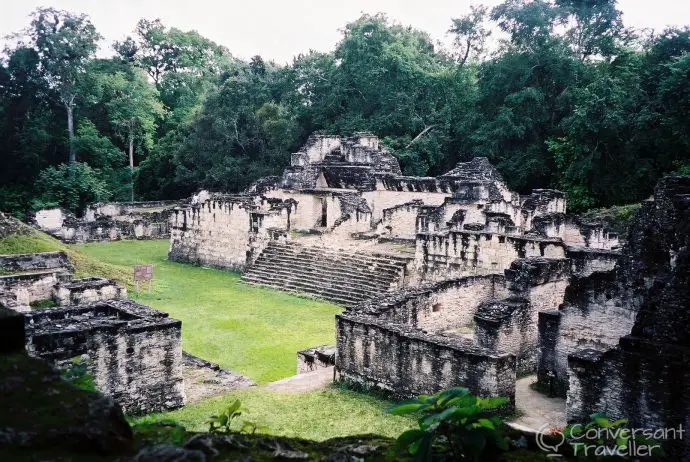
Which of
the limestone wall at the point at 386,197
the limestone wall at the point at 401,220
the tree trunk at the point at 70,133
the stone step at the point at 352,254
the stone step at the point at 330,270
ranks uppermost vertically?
the tree trunk at the point at 70,133

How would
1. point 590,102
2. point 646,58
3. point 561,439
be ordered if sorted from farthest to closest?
point 646,58 → point 590,102 → point 561,439

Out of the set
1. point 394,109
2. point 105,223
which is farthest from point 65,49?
point 394,109

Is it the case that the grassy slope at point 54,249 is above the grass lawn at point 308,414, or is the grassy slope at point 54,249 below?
above

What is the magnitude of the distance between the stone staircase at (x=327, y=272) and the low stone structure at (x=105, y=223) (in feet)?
44.2

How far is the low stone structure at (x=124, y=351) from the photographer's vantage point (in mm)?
9531

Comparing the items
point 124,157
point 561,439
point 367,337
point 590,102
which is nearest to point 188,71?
point 124,157

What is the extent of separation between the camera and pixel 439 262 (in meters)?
19.6

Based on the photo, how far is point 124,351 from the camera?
10.1 meters

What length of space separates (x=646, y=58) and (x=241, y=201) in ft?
72.8

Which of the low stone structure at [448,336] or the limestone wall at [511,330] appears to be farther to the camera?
the limestone wall at [511,330]

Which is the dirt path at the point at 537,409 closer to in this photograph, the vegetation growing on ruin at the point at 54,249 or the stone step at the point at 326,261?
the stone step at the point at 326,261

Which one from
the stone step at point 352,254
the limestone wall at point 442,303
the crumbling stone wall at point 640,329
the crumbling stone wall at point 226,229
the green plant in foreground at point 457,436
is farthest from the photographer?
the crumbling stone wall at point 226,229

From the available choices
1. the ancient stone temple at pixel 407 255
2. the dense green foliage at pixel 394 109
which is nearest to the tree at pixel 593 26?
the dense green foliage at pixel 394 109

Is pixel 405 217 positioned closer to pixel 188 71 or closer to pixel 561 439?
pixel 561 439
